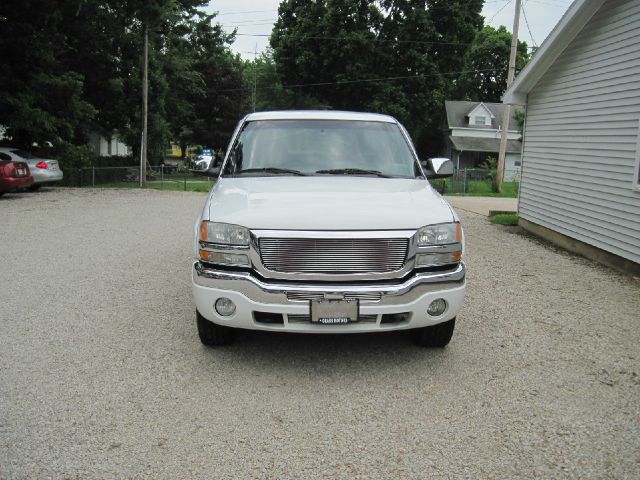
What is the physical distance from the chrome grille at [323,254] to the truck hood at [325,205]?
0.10 meters

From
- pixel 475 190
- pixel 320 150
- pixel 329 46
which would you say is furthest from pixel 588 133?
pixel 329 46

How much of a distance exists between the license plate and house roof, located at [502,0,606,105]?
8.36 meters

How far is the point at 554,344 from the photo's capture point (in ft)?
16.9

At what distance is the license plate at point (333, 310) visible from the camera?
4027 mm

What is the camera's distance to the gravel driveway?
10.3 feet

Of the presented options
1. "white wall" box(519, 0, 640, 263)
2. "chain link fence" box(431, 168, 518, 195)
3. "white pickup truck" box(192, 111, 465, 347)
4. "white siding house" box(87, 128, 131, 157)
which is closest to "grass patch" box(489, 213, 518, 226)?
"white wall" box(519, 0, 640, 263)

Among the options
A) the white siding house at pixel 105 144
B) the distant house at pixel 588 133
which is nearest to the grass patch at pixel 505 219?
the distant house at pixel 588 133

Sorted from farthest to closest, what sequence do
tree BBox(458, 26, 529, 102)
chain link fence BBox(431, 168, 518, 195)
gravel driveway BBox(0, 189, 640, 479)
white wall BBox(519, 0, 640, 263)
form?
tree BBox(458, 26, 529, 102)
chain link fence BBox(431, 168, 518, 195)
white wall BBox(519, 0, 640, 263)
gravel driveway BBox(0, 189, 640, 479)

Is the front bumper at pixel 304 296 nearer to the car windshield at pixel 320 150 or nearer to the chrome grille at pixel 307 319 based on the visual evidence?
the chrome grille at pixel 307 319

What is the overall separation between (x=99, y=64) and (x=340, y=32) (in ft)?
59.2

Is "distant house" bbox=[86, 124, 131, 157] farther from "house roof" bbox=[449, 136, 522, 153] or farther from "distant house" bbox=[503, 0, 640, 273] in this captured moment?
"house roof" bbox=[449, 136, 522, 153]

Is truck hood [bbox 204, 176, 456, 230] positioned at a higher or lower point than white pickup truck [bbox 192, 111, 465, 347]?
higher

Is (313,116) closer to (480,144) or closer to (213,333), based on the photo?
(213,333)

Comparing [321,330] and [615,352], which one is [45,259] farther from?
[615,352]
